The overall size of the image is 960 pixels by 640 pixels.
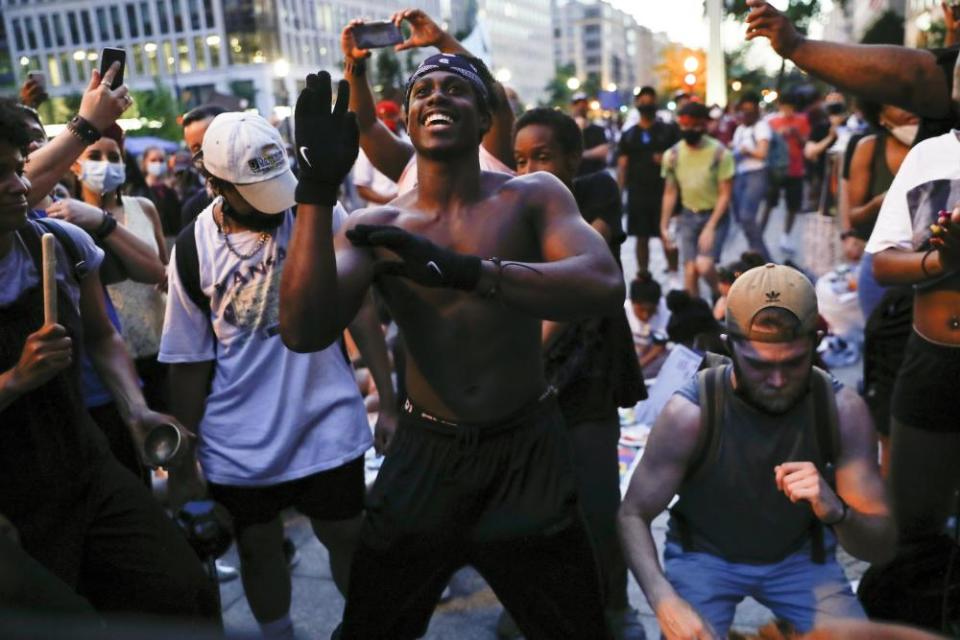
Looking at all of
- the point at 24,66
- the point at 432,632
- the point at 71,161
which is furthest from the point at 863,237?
the point at 24,66

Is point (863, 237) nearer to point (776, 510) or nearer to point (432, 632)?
point (776, 510)

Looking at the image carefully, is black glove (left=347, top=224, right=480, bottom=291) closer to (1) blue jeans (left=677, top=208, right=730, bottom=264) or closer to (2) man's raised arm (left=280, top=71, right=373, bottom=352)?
(2) man's raised arm (left=280, top=71, right=373, bottom=352)

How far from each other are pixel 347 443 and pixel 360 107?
1.54m

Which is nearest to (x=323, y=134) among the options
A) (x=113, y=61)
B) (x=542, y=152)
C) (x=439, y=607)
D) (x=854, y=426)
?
(x=542, y=152)

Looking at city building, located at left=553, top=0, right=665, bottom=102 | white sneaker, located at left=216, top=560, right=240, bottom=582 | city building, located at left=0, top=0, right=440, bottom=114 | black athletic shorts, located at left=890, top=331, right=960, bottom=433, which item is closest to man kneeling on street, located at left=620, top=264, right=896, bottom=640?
black athletic shorts, located at left=890, top=331, right=960, bottom=433

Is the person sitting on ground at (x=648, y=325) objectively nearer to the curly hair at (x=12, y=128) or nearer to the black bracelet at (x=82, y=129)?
the black bracelet at (x=82, y=129)

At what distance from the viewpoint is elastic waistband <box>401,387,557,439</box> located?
2.24 metres

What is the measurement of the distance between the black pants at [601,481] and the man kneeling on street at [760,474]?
485 millimetres

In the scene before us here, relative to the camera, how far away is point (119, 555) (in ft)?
7.91

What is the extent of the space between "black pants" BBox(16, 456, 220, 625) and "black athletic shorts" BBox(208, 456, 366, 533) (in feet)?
1.28

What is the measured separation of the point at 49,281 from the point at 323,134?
3.43 ft

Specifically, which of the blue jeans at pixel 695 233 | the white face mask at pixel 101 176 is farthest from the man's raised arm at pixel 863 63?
the blue jeans at pixel 695 233

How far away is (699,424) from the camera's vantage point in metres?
2.43

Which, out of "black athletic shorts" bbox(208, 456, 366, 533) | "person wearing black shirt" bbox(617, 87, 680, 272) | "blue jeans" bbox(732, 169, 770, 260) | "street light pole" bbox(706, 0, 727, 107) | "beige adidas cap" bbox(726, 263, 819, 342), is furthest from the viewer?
Answer: "street light pole" bbox(706, 0, 727, 107)
